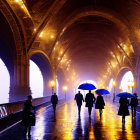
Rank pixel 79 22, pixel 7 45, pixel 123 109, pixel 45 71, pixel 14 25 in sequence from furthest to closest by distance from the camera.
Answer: pixel 45 71 < pixel 79 22 < pixel 7 45 < pixel 14 25 < pixel 123 109

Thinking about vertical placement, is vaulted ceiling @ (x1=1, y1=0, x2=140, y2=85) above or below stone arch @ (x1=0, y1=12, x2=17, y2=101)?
above

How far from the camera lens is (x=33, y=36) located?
80.7ft

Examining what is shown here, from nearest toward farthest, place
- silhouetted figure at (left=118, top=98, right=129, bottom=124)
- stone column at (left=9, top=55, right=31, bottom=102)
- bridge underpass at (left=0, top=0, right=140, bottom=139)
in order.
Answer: silhouetted figure at (left=118, top=98, right=129, bottom=124) < bridge underpass at (left=0, top=0, right=140, bottom=139) < stone column at (left=9, top=55, right=31, bottom=102)

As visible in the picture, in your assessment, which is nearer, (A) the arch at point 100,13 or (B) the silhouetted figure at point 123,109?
(B) the silhouetted figure at point 123,109

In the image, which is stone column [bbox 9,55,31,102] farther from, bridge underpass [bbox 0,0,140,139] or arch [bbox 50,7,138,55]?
arch [bbox 50,7,138,55]

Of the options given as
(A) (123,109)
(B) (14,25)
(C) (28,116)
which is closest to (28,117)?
(C) (28,116)

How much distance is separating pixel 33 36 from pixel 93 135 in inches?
715

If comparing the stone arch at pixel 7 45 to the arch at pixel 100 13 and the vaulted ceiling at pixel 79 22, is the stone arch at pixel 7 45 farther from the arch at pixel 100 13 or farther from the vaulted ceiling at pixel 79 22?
the arch at pixel 100 13

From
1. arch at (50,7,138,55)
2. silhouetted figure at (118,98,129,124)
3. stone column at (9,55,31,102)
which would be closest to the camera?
silhouetted figure at (118,98,129,124)

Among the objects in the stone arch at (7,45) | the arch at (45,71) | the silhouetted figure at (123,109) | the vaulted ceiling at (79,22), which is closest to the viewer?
the silhouetted figure at (123,109)

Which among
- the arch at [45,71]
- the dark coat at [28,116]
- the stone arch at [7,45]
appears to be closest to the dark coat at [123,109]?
the dark coat at [28,116]

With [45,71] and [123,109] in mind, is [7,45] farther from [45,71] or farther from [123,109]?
[123,109]

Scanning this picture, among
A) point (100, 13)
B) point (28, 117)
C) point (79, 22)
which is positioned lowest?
point (28, 117)

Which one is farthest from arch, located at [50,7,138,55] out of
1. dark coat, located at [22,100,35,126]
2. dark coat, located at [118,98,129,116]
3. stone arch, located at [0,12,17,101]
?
dark coat, located at [22,100,35,126]
